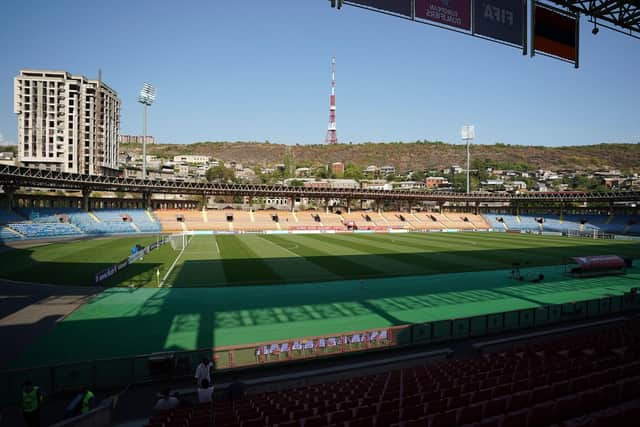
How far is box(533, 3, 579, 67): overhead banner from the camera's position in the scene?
1237 centimetres

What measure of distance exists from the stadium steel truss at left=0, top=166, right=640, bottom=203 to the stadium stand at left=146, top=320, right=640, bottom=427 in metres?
57.6

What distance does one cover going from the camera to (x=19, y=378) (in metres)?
9.41

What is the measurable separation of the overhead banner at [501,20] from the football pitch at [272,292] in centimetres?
1289

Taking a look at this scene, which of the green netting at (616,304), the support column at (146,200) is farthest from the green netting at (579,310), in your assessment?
the support column at (146,200)

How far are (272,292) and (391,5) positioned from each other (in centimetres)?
1831

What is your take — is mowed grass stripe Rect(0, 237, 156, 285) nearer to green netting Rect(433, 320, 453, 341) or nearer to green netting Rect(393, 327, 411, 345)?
green netting Rect(393, 327, 411, 345)

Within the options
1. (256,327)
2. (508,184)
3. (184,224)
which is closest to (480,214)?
(184,224)

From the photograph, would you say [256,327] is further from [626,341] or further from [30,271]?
[30,271]

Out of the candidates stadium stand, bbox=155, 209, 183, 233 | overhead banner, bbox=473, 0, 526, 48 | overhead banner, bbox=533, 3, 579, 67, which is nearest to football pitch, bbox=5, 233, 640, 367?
overhead banner, bbox=533, 3, 579, 67

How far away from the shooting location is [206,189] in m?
74.5

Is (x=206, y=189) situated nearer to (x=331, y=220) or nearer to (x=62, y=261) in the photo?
(x=331, y=220)

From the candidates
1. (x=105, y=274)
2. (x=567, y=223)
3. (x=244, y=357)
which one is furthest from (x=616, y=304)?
(x=567, y=223)

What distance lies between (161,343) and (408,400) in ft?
38.2

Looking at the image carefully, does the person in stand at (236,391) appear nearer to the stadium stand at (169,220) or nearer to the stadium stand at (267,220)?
the stadium stand at (169,220)
